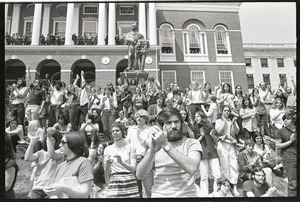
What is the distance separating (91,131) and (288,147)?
440 centimetres

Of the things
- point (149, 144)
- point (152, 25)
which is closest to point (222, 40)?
point (152, 25)

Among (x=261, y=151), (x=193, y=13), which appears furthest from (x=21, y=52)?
(x=261, y=151)

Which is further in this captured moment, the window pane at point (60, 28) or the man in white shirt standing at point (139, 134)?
the window pane at point (60, 28)

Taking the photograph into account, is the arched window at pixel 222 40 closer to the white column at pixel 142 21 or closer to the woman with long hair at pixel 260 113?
the white column at pixel 142 21

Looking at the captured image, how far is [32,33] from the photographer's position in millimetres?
22000

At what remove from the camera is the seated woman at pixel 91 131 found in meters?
6.42

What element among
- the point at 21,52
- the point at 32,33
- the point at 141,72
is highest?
the point at 32,33

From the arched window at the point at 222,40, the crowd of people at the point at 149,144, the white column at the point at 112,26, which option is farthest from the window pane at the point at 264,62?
the crowd of people at the point at 149,144

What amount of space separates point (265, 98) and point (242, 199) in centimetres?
528

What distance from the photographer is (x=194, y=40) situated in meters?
24.8

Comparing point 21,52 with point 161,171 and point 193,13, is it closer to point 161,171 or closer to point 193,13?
point 193,13

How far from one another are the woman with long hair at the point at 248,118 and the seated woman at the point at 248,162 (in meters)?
1.37

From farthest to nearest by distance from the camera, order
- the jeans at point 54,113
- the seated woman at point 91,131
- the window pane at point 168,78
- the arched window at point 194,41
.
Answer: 1. the arched window at point 194,41
2. the window pane at point 168,78
3. the jeans at point 54,113
4. the seated woman at point 91,131

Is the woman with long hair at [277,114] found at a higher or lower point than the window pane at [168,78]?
lower
